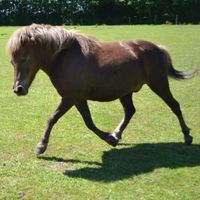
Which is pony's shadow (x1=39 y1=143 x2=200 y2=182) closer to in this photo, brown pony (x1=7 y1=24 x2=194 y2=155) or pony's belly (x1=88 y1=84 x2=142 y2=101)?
brown pony (x1=7 y1=24 x2=194 y2=155)

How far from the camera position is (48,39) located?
6.75 meters

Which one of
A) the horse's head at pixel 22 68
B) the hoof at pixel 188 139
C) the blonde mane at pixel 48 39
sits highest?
the blonde mane at pixel 48 39

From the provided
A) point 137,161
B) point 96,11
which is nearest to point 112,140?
point 137,161

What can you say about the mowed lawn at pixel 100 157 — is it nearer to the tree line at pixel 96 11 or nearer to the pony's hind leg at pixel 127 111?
the pony's hind leg at pixel 127 111

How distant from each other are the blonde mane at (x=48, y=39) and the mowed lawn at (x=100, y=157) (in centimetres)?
168

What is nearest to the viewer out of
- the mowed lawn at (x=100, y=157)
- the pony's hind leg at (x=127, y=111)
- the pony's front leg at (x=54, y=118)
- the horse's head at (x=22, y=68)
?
the mowed lawn at (x=100, y=157)

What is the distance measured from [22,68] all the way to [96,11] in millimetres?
49176

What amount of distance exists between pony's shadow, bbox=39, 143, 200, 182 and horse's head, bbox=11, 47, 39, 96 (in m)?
1.23

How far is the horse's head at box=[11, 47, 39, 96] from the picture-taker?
21.5 ft

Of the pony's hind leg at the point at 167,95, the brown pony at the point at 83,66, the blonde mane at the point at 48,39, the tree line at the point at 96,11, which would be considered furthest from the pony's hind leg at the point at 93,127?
the tree line at the point at 96,11

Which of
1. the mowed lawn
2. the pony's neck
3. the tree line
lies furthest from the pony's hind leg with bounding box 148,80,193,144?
the tree line

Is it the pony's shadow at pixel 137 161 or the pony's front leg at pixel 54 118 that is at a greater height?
the pony's front leg at pixel 54 118

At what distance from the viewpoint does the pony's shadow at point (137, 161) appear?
641 centimetres

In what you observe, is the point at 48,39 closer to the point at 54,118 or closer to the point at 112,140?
the point at 54,118
